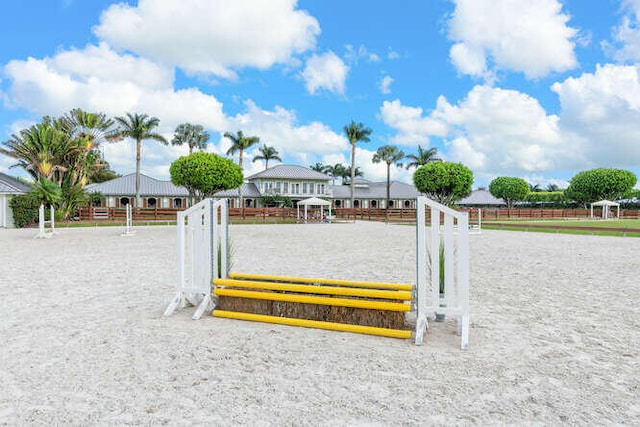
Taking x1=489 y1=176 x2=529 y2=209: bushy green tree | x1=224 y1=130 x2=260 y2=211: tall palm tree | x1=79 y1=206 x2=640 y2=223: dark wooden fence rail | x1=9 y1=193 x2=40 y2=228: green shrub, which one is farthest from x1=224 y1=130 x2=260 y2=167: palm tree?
x1=489 y1=176 x2=529 y2=209: bushy green tree

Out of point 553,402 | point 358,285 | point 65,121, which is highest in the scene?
point 65,121

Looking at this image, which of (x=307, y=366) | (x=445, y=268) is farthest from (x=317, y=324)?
(x=445, y=268)

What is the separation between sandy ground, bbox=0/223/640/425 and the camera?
3006 millimetres

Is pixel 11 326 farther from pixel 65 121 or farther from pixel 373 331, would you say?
pixel 65 121

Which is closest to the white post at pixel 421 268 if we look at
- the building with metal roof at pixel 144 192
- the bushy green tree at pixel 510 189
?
the building with metal roof at pixel 144 192

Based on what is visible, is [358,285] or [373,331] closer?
[373,331]

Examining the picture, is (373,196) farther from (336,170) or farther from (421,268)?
(421,268)

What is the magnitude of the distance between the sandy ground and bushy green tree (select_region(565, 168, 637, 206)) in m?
65.3

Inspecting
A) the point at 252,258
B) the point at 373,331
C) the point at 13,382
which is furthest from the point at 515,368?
the point at 252,258

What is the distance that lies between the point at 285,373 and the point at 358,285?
6.00 feet

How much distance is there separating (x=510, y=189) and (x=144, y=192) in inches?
2222

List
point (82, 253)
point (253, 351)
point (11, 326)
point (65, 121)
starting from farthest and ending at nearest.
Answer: point (65, 121) → point (82, 253) → point (11, 326) → point (253, 351)

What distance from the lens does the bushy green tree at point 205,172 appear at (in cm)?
3778

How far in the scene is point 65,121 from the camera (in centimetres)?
4028
